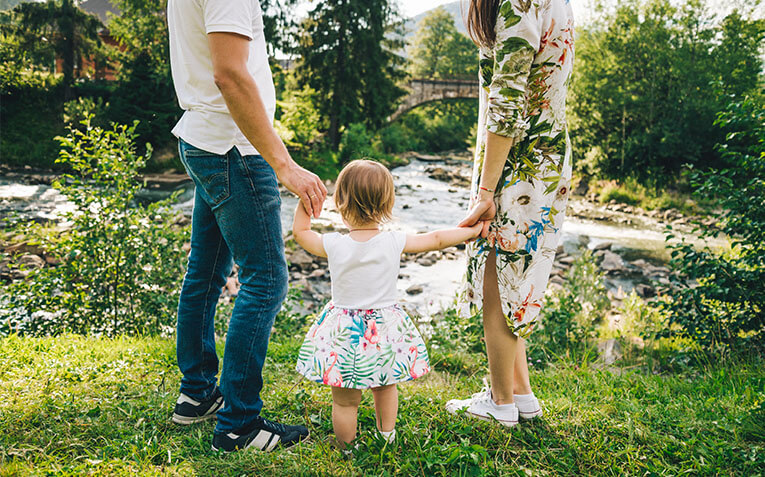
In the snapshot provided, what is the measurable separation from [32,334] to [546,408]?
3.62 m

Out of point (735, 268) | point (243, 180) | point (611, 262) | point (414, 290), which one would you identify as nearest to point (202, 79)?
point (243, 180)

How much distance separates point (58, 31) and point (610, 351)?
2014 cm

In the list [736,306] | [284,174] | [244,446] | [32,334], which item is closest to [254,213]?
[284,174]

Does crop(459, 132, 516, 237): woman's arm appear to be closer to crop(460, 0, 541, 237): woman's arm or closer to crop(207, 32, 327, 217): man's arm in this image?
crop(460, 0, 541, 237): woman's arm

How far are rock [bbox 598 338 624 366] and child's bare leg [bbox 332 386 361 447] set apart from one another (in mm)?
2719

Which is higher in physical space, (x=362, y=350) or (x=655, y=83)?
(x=655, y=83)

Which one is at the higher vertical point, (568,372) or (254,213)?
(254,213)

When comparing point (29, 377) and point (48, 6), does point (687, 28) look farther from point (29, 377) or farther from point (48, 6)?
point (48, 6)

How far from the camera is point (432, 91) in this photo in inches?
1144

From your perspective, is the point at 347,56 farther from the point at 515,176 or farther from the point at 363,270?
the point at 363,270

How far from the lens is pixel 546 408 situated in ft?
7.53

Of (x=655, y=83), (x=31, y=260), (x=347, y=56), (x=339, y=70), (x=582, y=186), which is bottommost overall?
(x=582, y=186)

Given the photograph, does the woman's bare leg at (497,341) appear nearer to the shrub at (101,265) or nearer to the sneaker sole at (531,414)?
the sneaker sole at (531,414)

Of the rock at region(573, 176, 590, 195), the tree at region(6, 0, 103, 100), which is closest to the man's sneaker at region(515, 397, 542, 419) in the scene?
the rock at region(573, 176, 590, 195)
